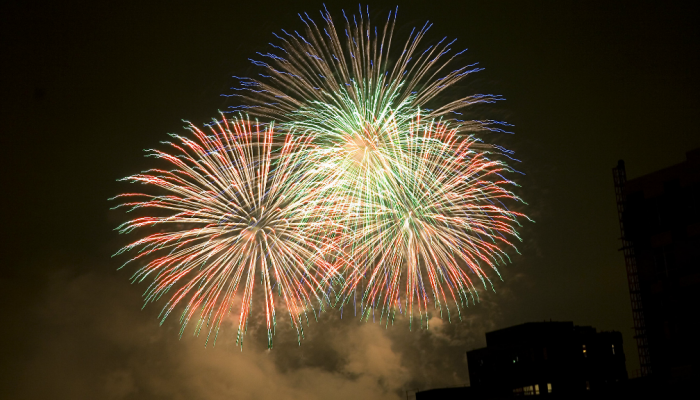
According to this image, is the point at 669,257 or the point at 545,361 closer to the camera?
the point at 669,257

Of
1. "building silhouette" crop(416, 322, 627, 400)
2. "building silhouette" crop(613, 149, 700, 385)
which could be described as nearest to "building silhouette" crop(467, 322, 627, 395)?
"building silhouette" crop(416, 322, 627, 400)

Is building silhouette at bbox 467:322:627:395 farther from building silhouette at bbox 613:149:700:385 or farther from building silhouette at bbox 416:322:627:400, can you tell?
building silhouette at bbox 613:149:700:385

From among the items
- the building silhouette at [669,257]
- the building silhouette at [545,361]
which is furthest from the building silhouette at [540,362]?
the building silhouette at [669,257]

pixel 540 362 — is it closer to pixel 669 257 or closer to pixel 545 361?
pixel 545 361

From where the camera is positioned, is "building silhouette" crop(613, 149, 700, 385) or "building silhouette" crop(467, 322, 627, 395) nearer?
"building silhouette" crop(613, 149, 700, 385)

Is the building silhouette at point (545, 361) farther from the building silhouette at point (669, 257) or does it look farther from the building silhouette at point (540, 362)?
the building silhouette at point (669, 257)

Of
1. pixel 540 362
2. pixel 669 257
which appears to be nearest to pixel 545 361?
pixel 540 362

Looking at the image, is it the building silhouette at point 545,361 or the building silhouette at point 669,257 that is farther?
the building silhouette at point 545,361

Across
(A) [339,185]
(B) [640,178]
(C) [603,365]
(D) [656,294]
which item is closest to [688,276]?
(D) [656,294]
